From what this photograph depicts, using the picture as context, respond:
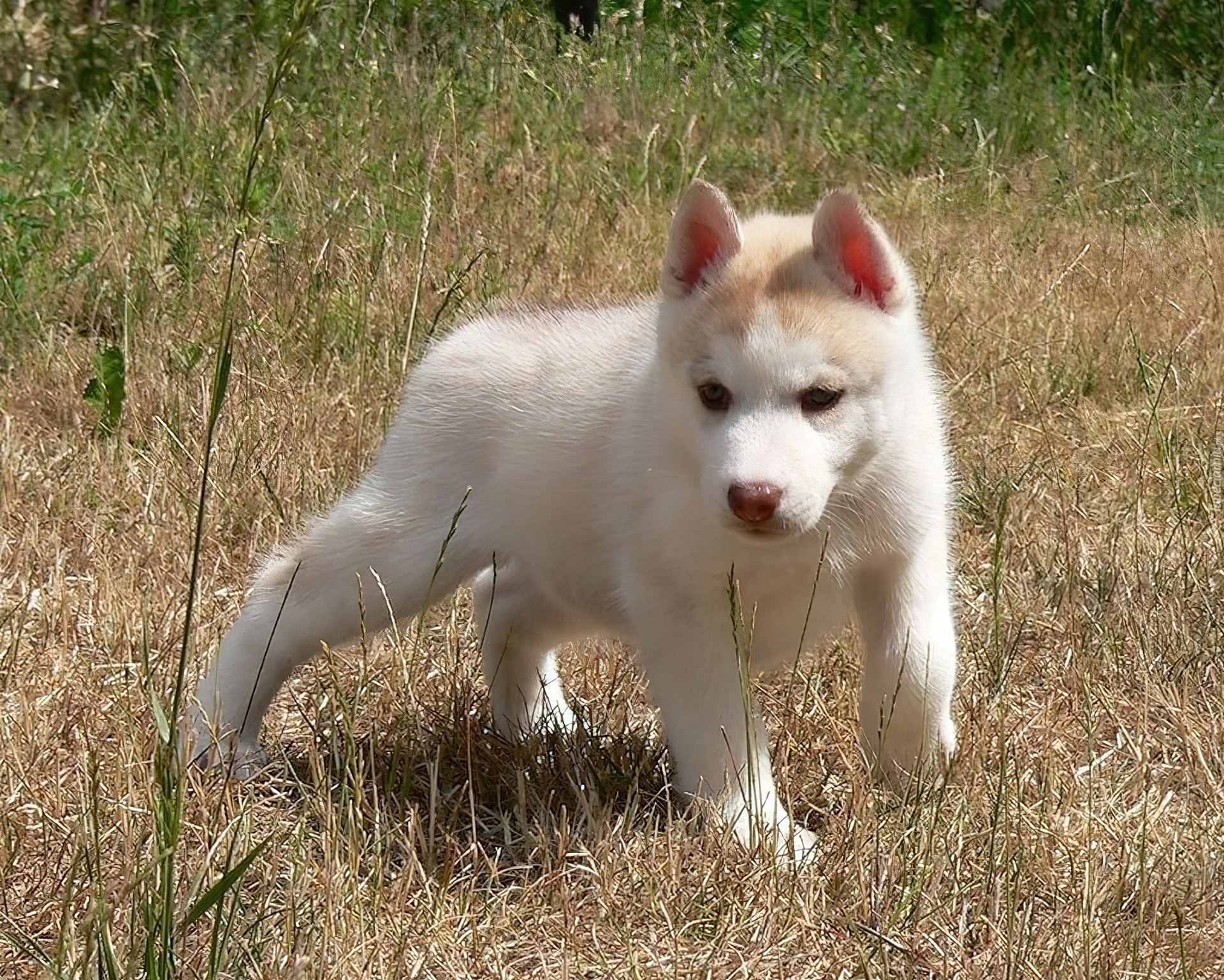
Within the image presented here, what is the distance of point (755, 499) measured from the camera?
2.58 metres

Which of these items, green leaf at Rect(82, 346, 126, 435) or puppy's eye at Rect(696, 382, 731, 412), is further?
green leaf at Rect(82, 346, 126, 435)

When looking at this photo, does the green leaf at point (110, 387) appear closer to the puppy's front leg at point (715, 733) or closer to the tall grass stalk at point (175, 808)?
the puppy's front leg at point (715, 733)

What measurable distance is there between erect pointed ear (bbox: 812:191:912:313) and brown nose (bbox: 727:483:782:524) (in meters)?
0.56

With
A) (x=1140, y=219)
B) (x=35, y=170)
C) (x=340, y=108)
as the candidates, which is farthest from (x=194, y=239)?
(x=1140, y=219)

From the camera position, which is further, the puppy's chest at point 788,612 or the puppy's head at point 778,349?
the puppy's chest at point 788,612

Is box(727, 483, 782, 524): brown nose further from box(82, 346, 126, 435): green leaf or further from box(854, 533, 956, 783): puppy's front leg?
box(82, 346, 126, 435): green leaf

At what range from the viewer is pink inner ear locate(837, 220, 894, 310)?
294 centimetres

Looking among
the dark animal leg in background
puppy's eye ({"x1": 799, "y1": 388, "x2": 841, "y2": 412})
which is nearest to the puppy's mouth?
puppy's eye ({"x1": 799, "y1": 388, "x2": 841, "y2": 412})

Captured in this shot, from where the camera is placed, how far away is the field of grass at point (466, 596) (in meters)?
2.61

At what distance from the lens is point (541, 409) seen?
→ 3387 mm

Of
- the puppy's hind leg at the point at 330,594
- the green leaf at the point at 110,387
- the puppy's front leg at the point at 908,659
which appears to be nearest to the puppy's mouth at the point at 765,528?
the puppy's front leg at the point at 908,659

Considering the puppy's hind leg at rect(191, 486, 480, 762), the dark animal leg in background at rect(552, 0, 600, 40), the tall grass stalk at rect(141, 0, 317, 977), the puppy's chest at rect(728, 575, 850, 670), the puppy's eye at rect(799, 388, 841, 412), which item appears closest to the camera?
the tall grass stalk at rect(141, 0, 317, 977)

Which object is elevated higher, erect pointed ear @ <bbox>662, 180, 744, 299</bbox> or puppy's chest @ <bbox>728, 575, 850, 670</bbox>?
erect pointed ear @ <bbox>662, 180, 744, 299</bbox>

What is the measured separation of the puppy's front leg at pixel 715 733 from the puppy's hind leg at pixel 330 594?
656 millimetres
